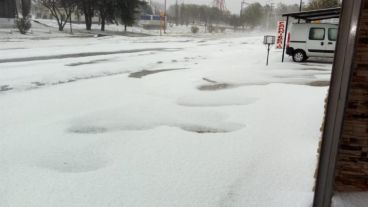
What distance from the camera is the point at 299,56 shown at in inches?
686

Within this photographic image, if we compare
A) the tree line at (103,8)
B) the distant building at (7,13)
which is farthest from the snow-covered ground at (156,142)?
the tree line at (103,8)

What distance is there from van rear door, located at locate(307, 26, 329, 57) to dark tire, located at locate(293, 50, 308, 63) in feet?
1.13

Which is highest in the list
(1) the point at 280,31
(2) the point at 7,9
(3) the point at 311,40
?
(2) the point at 7,9

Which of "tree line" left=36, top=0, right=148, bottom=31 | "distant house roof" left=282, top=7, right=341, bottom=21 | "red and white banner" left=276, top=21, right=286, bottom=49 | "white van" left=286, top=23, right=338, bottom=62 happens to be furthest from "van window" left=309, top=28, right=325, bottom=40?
"tree line" left=36, top=0, right=148, bottom=31

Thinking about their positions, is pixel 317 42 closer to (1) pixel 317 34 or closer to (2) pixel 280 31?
(1) pixel 317 34

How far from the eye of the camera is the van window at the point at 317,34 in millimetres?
16594

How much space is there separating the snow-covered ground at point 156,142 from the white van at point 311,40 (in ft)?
22.3

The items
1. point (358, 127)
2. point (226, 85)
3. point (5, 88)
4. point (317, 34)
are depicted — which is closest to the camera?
point (358, 127)

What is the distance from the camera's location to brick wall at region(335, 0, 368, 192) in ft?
10.00

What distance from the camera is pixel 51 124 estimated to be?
20.5ft

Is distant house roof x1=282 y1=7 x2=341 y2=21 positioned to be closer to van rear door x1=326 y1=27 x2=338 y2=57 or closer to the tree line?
van rear door x1=326 y1=27 x2=338 y2=57

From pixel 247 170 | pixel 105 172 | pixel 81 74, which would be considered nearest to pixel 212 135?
pixel 247 170

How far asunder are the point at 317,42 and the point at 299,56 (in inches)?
42.8

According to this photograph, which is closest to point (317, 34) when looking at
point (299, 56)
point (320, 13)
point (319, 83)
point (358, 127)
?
point (299, 56)
